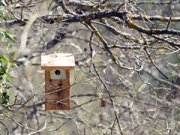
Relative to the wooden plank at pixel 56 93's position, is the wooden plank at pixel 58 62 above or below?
above

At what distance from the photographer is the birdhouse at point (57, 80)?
13.7ft

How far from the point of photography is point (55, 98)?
4.40 metres

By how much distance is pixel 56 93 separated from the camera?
439 cm

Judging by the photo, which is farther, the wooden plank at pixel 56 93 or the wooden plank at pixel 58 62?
the wooden plank at pixel 56 93

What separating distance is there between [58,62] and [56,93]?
0.36m

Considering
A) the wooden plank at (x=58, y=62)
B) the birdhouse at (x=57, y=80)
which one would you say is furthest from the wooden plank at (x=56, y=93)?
the wooden plank at (x=58, y=62)

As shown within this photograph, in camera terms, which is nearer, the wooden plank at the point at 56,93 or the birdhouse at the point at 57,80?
the birdhouse at the point at 57,80

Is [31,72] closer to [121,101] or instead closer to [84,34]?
[84,34]

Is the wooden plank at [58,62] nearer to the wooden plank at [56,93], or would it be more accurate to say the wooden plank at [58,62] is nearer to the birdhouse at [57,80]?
the birdhouse at [57,80]

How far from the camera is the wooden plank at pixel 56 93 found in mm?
4317

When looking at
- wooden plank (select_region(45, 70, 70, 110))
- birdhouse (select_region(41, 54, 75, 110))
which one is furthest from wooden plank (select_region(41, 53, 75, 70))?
A: wooden plank (select_region(45, 70, 70, 110))

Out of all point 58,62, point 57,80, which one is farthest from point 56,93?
point 58,62

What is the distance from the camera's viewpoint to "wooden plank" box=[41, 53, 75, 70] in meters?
4.12

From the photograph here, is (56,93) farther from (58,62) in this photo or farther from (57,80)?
(58,62)
